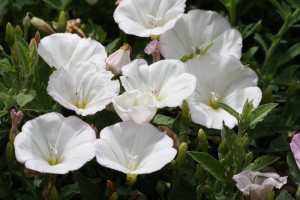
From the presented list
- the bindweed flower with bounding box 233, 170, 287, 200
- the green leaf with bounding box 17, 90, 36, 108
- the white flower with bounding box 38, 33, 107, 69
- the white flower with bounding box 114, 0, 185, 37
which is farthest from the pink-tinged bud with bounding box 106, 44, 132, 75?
the bindweed flower with bounding box 233, 170, 287, 200

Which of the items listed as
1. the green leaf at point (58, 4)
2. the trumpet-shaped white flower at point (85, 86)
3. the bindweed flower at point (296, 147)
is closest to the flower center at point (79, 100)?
the trumpet-shaped white flower at point (85, 86)

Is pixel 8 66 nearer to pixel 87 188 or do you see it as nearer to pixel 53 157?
pixel 53 157

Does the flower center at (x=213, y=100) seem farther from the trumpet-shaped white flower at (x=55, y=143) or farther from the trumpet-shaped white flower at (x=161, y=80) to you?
the trumpet-shaped white flower at (x=55, y=143)

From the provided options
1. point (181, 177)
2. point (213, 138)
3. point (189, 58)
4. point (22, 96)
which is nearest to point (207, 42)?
point (189, 58)

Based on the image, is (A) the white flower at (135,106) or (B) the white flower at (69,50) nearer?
(A) the white flower at (135,106)

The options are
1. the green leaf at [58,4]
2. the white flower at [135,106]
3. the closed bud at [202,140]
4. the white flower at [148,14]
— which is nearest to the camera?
the white flower at [135,106]

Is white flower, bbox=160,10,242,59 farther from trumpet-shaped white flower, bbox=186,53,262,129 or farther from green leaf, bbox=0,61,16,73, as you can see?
green leaf, bbox=0,61,16,73

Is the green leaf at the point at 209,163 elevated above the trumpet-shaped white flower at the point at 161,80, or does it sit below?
below

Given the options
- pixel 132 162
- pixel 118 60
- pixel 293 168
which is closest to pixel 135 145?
pixel 132 162
